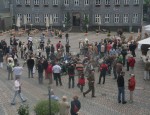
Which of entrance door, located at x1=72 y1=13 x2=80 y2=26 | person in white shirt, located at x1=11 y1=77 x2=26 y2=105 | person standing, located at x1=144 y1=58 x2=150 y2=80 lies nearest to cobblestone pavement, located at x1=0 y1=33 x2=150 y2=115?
person in white shirt, located at x1=11 y1=77 x2=26 y2=105

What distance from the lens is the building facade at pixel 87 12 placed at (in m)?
63.3

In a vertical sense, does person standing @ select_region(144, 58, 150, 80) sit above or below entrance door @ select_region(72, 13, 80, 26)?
below

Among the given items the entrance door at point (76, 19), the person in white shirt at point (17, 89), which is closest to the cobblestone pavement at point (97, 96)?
the person in white shirt at point (17, 89)

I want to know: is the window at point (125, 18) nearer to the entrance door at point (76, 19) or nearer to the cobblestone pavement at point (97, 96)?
the entrance door at point (76, 19)

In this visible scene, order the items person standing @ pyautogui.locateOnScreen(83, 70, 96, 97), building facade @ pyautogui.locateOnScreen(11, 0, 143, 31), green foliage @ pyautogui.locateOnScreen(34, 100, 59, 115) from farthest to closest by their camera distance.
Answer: building facade @ pyautogui.locateOnScreen(11, 0, 143, 31) → person standing @ pyautogui.locateOnScreen(83, 70, 96, 97) → green foliage @ pyautogui.locateOnScreen(34, 100, 59, 115)

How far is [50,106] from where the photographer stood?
1711 cm

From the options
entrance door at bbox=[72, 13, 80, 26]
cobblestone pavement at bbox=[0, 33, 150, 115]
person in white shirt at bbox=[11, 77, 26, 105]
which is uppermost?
entrance door at bbox=[72, 13, 80, 26]

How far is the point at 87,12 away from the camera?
6438 cm

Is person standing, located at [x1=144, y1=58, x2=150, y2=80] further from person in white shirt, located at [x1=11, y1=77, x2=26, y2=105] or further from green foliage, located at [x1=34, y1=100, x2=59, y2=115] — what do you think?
green foliage, located at [x1=34, y1=100, x2=59, y2=115]

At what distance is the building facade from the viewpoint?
208 ft

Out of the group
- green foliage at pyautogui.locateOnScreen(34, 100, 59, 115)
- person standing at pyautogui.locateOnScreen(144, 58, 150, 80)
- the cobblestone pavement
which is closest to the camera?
green foliage at pyautogui.locateOnScreen(34, 100, 59, 115)

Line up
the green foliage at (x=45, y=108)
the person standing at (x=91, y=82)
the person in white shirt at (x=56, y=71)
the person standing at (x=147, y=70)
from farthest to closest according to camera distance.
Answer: the person standing at (x=147, y=70) → the person in white shirt at (x=56, y=71) → the person standing at (x=91, y=82) → the green foliage at (x=45, y=108)

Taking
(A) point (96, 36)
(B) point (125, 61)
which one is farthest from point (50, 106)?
(A) point (96, 36)

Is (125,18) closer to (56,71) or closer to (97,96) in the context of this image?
(56,71)
